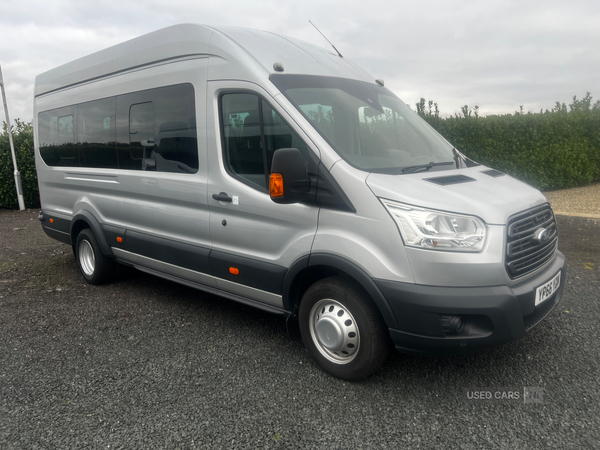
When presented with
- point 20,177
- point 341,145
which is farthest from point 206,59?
point 20,177

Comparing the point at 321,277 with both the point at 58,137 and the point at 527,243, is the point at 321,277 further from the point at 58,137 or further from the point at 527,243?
the point at 58,137

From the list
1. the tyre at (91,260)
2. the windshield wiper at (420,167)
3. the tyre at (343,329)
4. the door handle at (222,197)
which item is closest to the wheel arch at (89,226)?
the tyre at (91,260)

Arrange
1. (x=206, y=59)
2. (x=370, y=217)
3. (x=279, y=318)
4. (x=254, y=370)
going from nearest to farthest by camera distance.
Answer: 1. (x=370, y=217)
2. (x=254, y=370)
3. (x=206, y=59)
4. (x=279, y=318)

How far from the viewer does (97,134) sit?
5152mm

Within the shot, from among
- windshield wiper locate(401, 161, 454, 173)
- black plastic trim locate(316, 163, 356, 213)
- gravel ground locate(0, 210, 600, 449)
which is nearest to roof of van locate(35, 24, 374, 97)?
black plastic trim locate(316, 163, 356, 213)

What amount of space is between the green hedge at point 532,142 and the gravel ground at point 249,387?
8.12m

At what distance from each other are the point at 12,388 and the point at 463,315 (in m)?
3.04

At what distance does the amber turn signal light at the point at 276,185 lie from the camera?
3.03 metres

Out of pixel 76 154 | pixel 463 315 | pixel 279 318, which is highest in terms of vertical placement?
pixel 76 154

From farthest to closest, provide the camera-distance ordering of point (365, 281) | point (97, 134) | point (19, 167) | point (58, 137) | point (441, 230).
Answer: point (19, 167)
point (58, 137)
point (97, 134)
point (365, 281)
point (441, 230)

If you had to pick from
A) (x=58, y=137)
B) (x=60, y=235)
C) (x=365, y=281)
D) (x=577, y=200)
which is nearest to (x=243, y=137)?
(x=365, y=281)

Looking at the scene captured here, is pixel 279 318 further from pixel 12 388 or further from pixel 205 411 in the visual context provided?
pixel 12 388

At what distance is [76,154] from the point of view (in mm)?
5531

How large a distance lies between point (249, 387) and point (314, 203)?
1.32 m
